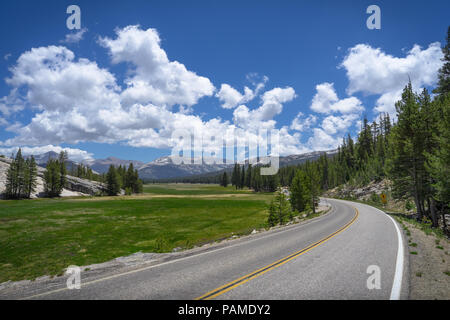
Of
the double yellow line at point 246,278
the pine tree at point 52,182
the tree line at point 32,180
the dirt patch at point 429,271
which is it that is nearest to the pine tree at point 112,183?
the tree line at point 32,180

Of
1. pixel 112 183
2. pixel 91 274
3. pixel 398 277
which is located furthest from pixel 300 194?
pixel 112 183

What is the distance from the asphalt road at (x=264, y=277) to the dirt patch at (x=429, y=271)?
14.0 inches

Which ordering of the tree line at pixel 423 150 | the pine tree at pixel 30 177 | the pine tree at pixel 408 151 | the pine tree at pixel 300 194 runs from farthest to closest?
the pine tree at pixel 30 177
the pine tree at pixel 300 194
the pine tree at pixel 408 151
the tree line at pixel 423 150

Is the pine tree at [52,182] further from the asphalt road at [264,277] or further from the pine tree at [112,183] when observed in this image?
the asphalt road at [264,277]

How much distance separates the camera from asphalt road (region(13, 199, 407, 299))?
6.24 metres

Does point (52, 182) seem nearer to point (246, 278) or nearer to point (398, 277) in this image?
point (246, 278)

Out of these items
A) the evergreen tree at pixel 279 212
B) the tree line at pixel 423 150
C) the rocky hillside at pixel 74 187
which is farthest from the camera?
the rocky hillside at pixel 74 187

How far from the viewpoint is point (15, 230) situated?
26000mm

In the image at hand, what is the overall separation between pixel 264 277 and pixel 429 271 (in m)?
6.28

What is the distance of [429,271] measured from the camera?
7.90 metres

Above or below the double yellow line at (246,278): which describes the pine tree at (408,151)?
above

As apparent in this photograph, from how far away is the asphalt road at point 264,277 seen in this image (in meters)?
6.24
